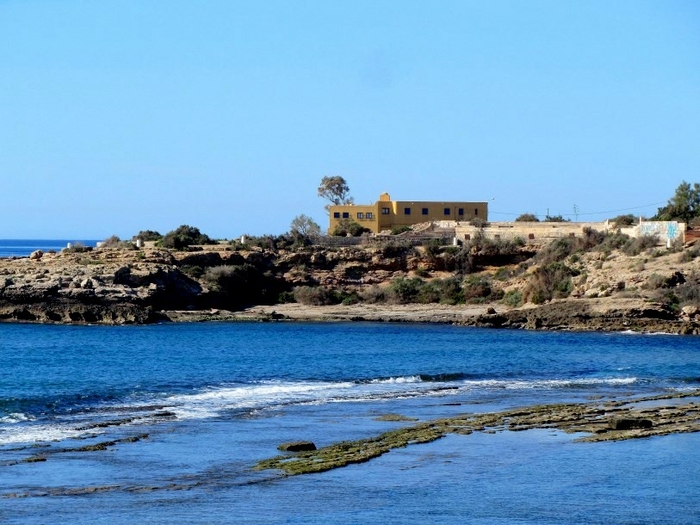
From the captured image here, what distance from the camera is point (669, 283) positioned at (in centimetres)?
6019

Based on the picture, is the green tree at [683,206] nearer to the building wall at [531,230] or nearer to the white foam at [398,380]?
the building wall at [531,230]

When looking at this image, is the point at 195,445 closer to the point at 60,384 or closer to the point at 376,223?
the point at 60,384

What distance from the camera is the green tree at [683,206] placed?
77312mm

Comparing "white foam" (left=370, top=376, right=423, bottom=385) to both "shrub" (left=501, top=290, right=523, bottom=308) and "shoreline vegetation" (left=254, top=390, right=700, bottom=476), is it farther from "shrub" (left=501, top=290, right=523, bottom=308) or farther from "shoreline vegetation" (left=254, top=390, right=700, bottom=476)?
"shrub" (left=501, top=290, right=523, bottom=308)

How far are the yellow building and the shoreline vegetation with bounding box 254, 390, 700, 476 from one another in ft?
189

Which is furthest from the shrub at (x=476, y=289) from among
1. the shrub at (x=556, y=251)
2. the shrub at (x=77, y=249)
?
the shrub at (x=77, y=249)

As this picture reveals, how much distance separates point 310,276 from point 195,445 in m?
48.2

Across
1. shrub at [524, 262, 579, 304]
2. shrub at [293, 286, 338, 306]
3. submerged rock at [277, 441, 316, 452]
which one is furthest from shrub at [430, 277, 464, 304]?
submerged rock at [277, 441, 316, 452]

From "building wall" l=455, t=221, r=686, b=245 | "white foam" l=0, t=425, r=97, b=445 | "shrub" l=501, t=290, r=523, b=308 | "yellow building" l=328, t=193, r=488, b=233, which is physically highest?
"yellow building" l=328, t=193, r=488, b=233

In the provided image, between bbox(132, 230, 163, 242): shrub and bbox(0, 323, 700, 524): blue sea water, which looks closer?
bbox(0, 323, 700, 524): blue sea water

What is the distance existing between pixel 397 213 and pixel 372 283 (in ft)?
56.7

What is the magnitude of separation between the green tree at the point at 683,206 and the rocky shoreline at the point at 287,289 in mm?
11348

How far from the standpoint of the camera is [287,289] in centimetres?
7262

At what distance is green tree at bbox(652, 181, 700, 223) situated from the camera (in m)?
77.3
